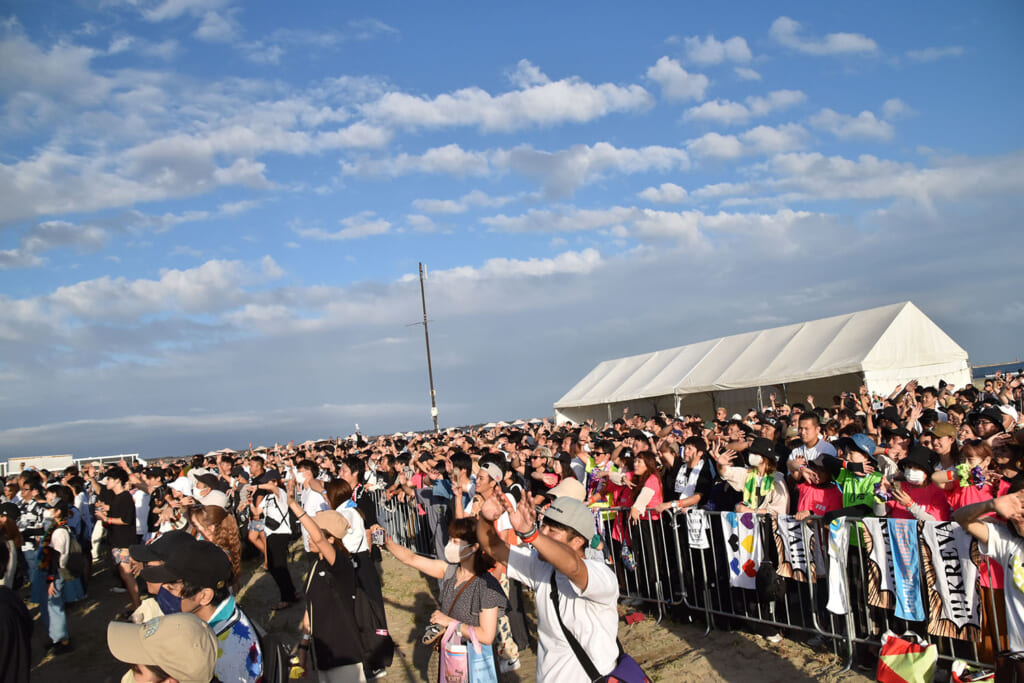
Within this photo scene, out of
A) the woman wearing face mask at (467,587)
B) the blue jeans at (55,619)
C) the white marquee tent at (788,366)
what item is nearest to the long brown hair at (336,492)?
the woman wearing face mask at (467,587)

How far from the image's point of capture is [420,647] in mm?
8867

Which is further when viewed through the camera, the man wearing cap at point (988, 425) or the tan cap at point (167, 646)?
the man wearing cap at point (988, 425)

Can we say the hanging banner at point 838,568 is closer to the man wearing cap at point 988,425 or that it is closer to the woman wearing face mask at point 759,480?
the woman wearing face mask at point 759,480

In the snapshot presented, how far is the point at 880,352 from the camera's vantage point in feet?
64.1

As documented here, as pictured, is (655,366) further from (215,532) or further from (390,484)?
(215,532)

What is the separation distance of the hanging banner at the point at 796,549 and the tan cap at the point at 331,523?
3.72 metres

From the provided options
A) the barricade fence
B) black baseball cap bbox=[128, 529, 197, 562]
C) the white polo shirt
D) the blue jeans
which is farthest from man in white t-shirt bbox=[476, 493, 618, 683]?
the blue jeans

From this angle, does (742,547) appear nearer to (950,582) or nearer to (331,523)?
(950,582)

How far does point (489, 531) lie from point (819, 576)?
3592 millimetres

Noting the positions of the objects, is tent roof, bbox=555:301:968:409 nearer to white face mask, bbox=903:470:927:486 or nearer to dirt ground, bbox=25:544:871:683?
dirt ground, bbox=25:544:871:683

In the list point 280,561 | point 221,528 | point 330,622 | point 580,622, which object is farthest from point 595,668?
point 280,561

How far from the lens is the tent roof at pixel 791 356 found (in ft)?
65.5

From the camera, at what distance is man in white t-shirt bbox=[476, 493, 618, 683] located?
333cm

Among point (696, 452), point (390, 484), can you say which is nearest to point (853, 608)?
point (696, 452)
